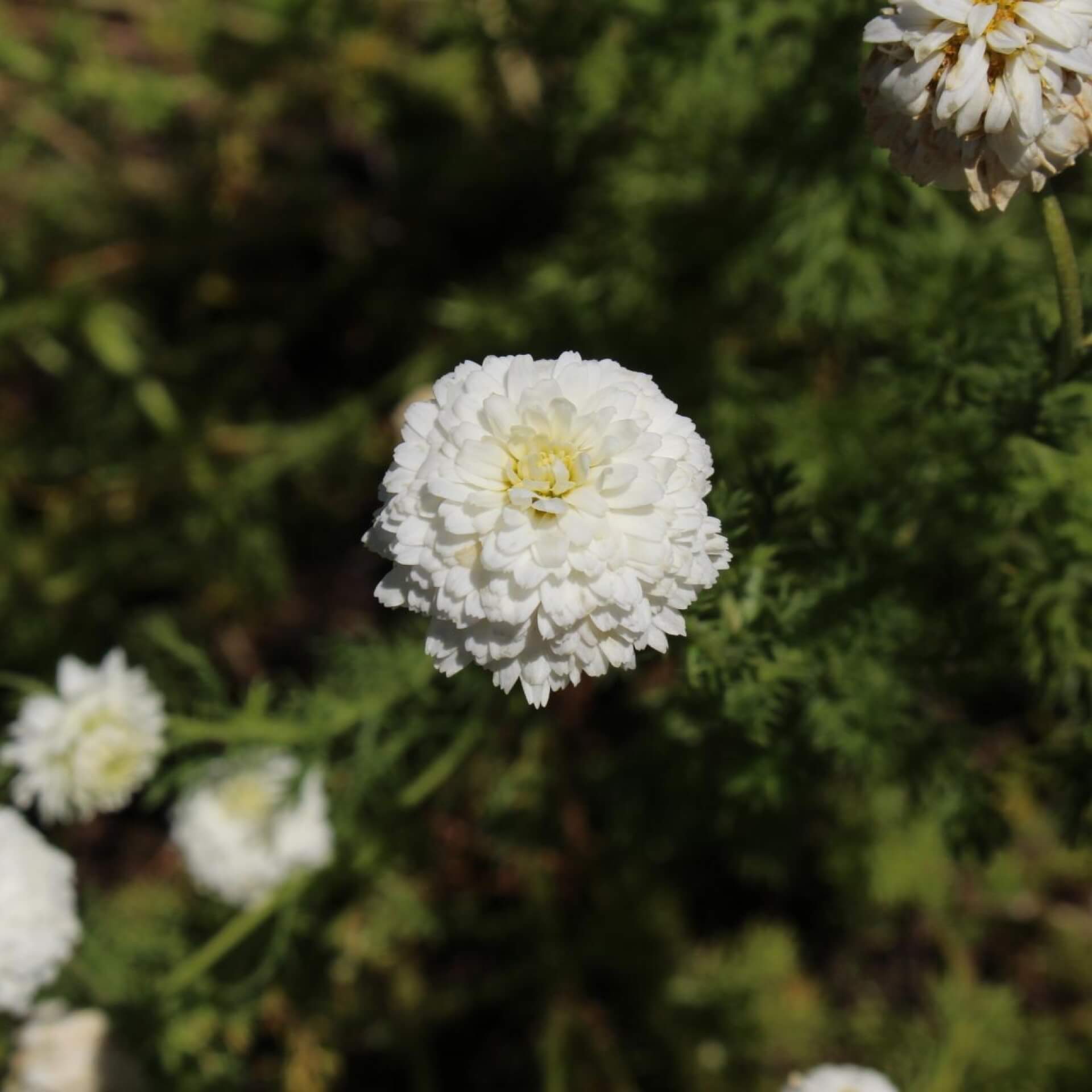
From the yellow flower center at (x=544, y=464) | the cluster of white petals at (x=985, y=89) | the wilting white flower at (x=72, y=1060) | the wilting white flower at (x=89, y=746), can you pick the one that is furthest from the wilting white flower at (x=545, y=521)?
the wilting white flower at (x=72, y=1060)

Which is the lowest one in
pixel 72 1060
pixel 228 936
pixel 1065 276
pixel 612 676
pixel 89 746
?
pixel 72 1060

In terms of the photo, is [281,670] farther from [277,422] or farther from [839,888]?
[839,888]

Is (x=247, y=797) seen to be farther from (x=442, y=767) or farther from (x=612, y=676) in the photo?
(x=612, y=676)

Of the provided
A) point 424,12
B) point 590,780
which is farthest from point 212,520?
point 424,12

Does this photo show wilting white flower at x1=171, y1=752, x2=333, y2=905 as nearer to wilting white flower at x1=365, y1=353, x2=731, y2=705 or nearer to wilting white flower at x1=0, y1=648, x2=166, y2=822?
wilting white flower at x1=0, y1=648, x2=166, y2=822

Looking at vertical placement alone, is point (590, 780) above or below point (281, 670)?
above

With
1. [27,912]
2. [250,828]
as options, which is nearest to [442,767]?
[250,828]

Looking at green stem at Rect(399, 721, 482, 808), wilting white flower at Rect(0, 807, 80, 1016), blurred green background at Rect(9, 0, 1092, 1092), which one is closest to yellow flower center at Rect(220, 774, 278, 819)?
blurred green background at Rect(9, 0, 1092, 1092)
